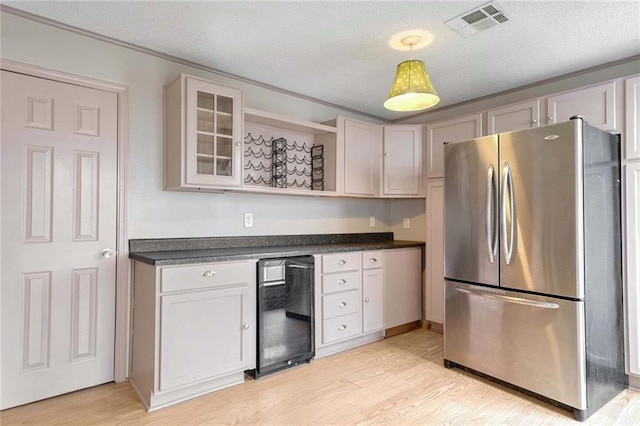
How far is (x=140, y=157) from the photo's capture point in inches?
100

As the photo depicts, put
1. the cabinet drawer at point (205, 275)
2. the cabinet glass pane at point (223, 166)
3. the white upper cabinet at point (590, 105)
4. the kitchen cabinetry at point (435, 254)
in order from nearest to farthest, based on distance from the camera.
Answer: the cabinet drawer at point (205, 275)
the white upper cabinet at point (590, 105)
the cabinet glass pane at point (223, 166)
the kitchen cabinetry at point (435, 254)

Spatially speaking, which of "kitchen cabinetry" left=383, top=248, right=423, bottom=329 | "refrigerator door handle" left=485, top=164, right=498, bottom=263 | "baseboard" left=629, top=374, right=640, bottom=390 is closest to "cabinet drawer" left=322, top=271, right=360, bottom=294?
"kitchen cabinetry" left=383, top=248, right=423, bottom=329

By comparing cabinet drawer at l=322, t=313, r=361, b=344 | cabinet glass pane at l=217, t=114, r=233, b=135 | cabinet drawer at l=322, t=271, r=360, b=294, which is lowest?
cabinet drawer at l=322, t=313, r=361, b=344

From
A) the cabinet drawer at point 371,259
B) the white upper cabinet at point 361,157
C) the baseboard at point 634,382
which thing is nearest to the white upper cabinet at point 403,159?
the white upper cabinet at point 361,157

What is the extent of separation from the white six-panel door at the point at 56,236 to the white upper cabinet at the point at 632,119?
349 cm

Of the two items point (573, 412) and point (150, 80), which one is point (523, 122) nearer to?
point (573, 412)

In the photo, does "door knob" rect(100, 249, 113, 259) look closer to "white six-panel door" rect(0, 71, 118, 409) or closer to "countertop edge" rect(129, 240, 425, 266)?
"white six-panel door" rect(0, 71, 118, 409)

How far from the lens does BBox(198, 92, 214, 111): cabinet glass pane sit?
8.32 ft

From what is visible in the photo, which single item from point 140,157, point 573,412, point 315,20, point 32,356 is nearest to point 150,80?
point 140,157

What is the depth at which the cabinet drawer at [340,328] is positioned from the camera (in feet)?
9.60

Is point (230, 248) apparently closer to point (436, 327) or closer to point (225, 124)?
point (225, 124)

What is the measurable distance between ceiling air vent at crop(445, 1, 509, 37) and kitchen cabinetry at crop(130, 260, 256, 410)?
201 cm

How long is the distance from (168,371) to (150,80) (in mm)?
2003

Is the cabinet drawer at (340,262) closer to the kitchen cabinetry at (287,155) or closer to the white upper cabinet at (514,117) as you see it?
the kitchen cabinetry at (287,155)
